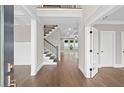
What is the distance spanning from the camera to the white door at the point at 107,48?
371 inches

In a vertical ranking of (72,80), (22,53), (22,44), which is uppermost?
(22,44)

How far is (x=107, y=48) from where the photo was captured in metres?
9.50

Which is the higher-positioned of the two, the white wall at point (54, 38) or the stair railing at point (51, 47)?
the white wall at point (54, 38)

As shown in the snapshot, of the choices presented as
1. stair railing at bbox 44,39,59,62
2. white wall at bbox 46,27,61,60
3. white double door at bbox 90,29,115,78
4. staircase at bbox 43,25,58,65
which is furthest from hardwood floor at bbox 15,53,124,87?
white wall at bbox 46,27,61,60

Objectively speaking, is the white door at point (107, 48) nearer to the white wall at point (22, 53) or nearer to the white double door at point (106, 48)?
the white double door at point (106, 48)

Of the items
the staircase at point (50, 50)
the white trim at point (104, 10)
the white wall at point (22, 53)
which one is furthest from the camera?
the staircase at point (50, 50)

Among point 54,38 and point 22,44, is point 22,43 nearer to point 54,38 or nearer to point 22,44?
point 22,44

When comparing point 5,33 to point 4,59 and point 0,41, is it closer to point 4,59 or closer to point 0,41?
point 0,41

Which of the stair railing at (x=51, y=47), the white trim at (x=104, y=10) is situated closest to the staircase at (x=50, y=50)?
the stair railing at (x=51, y=47)

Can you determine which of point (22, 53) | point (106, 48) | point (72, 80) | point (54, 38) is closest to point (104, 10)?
point (72, 80)
